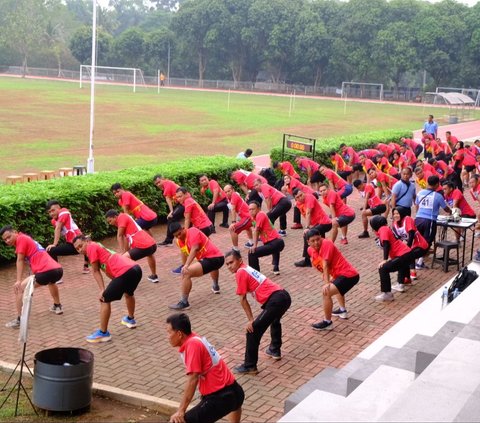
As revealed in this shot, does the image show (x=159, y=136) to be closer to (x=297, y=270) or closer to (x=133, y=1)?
(x=297, y=270)

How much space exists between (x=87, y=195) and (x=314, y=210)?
188 inches

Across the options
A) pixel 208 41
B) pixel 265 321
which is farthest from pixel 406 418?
pixel 208 41

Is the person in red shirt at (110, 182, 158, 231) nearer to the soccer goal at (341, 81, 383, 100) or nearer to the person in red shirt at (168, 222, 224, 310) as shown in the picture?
the person in red shirt at (168, 222, 224, 310)

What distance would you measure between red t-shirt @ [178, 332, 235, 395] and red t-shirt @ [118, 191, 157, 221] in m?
7.92

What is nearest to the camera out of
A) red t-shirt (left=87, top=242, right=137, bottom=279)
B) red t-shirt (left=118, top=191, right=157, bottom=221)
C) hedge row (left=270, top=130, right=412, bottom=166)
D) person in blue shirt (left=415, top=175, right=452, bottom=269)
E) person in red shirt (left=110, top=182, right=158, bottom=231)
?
red t-shirt (left=87, top=242, right=137, bottom=279)

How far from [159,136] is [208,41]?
58.4m

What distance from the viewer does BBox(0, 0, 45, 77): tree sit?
10425 cm

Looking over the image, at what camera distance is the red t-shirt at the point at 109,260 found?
1084 centimetres

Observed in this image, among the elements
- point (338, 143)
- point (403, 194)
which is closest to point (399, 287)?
point (403, 194)

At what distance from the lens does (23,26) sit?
343 ft

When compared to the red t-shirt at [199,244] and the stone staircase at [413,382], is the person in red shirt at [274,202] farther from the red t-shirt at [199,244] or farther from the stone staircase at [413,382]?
the stone staircase at [413,382]

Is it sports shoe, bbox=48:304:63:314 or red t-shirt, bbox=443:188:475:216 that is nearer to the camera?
sports shoe, bbox=48:304:63:314

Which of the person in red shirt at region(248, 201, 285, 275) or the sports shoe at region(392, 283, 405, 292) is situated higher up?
the person in red shirt at region(248, 201, 285, 275)

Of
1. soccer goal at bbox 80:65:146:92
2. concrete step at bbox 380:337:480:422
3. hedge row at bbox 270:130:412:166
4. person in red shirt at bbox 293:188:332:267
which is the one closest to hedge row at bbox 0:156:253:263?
person in red shirt at bbox 293:188:332:267
